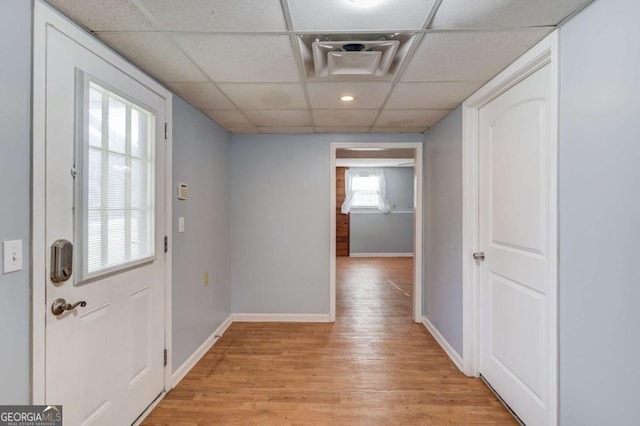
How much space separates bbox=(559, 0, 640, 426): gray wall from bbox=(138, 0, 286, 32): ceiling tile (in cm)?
134

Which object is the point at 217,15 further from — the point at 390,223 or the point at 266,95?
the point at 390,223

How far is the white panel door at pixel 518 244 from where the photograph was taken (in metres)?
1.63

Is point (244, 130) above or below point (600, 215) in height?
above

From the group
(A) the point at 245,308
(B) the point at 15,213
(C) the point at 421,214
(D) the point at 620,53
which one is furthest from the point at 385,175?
(B) the point at 15,213

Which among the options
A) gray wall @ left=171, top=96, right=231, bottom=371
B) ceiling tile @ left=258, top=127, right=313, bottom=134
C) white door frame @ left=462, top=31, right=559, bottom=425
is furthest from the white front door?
white door frame @ left=462, top=31, right=559, bottom=425

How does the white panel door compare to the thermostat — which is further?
the thermostat

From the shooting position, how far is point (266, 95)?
7.43 feet

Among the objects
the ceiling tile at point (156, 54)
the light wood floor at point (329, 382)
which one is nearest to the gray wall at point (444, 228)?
the light wood floor at point (329, 382)

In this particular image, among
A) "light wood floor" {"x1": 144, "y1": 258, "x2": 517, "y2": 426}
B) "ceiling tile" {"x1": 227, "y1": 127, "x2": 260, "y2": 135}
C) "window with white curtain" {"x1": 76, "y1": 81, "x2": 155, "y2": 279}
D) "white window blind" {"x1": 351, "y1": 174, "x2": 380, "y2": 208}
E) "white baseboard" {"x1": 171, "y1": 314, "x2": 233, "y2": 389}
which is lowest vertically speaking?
"light wood floor" {"x1": 144, "y1": 258, "x2": 517, "y2": 426}

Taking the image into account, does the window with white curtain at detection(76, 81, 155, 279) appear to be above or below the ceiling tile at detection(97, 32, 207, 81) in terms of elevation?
below

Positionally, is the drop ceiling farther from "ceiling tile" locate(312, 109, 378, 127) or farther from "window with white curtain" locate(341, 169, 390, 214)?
"window with white curtain" locate(341, 169, 390, 214)

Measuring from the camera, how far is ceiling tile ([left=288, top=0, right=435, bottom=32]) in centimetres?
125

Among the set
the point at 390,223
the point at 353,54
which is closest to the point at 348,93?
the point at 353,54

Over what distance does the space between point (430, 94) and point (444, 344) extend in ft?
7.37
